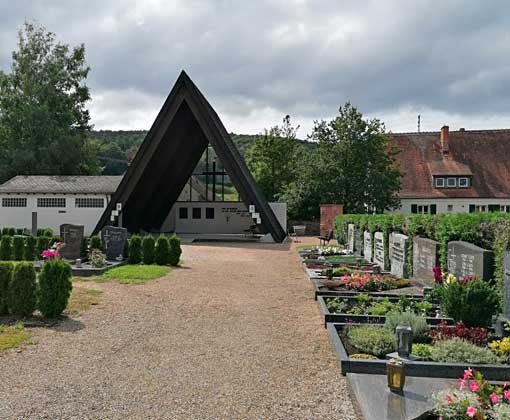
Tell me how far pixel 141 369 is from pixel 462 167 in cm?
3743

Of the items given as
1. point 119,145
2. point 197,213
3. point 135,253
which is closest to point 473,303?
point 135,253

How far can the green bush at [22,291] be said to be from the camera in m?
7.57

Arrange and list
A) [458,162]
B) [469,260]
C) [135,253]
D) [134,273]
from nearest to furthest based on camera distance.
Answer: [469,260] → [134,273] → [135,253] → [458,162]

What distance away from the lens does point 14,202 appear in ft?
97.3

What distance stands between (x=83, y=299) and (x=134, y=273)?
3.58 m

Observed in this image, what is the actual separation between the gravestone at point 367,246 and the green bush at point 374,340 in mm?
10357

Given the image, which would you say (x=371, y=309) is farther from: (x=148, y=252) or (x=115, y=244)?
A: (x=115, y=244)

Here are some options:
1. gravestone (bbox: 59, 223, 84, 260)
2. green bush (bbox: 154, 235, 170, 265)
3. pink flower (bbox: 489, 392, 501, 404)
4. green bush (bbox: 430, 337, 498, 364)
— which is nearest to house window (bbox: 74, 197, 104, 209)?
gravestone (bbox: 59, 223, 84, 260)

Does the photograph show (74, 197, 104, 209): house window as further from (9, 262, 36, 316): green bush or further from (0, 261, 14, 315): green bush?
(9, 262, 36, 316): green bush

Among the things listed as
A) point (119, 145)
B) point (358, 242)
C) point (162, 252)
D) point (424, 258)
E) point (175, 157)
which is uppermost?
point (119, 145)

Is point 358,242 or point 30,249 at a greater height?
point 358,242

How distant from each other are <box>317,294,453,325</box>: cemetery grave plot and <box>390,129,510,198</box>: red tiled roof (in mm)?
30276

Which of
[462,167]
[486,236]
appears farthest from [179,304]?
[462,167]

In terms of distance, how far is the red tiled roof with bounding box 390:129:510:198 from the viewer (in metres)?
36.6
